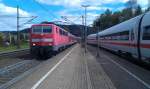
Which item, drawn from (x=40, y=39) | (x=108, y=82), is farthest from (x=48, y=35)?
(x=108, y=82)

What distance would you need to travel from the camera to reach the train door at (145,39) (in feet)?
62.2

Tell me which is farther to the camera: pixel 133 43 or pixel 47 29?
pixel 47 29

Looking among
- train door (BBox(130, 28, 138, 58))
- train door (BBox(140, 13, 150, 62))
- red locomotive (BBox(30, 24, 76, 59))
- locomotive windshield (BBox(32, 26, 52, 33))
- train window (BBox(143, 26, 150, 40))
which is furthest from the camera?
locomotive windshield (BBox(32, 26, 52, 33))

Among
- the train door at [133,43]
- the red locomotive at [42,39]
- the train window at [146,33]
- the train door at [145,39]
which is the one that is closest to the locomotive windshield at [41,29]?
the red locomotive at [42,39]

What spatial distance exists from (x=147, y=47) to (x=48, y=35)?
49.6ft

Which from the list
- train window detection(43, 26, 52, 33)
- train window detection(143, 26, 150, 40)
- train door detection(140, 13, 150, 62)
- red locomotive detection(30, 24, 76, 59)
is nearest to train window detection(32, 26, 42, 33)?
red locomotive detection(30, 24, 76, 59)

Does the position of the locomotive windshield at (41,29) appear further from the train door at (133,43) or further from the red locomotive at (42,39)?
the train door at (133,43)

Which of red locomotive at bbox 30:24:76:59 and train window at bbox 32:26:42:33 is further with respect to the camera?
train window at bbox 32:26:42:33

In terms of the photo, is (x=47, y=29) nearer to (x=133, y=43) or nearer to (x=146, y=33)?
(x=133, y=43)

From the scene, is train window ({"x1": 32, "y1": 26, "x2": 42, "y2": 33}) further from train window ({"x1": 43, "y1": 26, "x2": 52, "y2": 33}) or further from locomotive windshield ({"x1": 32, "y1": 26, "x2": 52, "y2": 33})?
train window ({"x1": 43, "y1": 26, "x2": 52, "y2": 33})

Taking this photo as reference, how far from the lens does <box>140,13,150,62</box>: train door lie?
746 inches

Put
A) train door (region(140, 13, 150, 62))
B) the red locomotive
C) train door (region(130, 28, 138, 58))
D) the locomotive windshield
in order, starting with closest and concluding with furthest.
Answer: train door (region(140, 13, 150, 62)) < train door (region(130, 28, 138, 58)) < the red locomotive < the locomotive windshield

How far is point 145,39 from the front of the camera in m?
19.8

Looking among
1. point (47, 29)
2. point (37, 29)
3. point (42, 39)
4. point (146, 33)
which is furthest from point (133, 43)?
point (37, 29)
